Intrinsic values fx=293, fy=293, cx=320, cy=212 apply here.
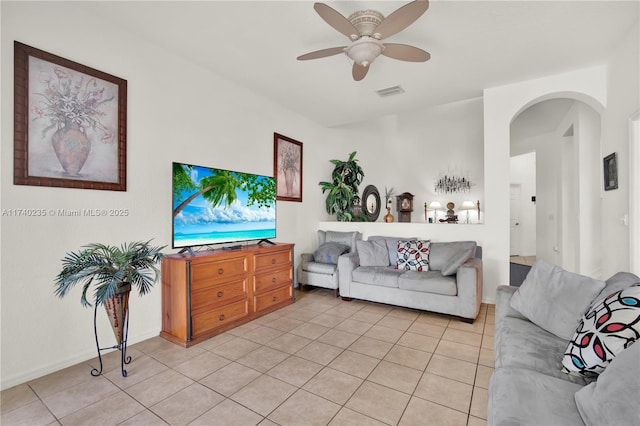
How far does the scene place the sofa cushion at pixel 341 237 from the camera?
4.54 metres

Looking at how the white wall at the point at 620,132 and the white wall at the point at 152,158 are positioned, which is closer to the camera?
the white wall at the point at 152,158

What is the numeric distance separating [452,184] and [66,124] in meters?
7.11

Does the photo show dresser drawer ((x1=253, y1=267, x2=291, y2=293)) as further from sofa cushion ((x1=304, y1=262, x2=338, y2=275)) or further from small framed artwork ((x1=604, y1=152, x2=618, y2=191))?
small framed artwork ((x1=604, y1=152, x2=618, y2=191))

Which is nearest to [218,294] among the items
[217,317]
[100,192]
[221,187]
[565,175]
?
[217,317]

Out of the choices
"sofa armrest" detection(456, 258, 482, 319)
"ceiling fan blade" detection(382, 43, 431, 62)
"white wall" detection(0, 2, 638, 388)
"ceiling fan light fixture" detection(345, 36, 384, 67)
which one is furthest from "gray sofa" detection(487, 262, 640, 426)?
"ceiling fan light fixture" detection(345, 36, 384, 67)

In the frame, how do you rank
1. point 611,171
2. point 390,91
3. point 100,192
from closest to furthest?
point 100,192, point 611,171, point 390,91

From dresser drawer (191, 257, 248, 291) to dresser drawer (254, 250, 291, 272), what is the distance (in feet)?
0.60

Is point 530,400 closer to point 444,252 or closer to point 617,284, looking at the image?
point 617,284

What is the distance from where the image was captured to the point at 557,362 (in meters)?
1.47

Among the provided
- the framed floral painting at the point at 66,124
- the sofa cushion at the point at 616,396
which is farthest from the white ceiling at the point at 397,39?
the sofa cushion at the point at 616,396

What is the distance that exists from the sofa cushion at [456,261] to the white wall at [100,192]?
2.71 metres

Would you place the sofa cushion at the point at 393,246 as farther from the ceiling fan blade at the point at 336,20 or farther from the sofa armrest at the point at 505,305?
the ceiling fan blade at the point at 336,20

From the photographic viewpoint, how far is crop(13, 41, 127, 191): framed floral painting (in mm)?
2061

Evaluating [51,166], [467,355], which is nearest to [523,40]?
[467,355]
